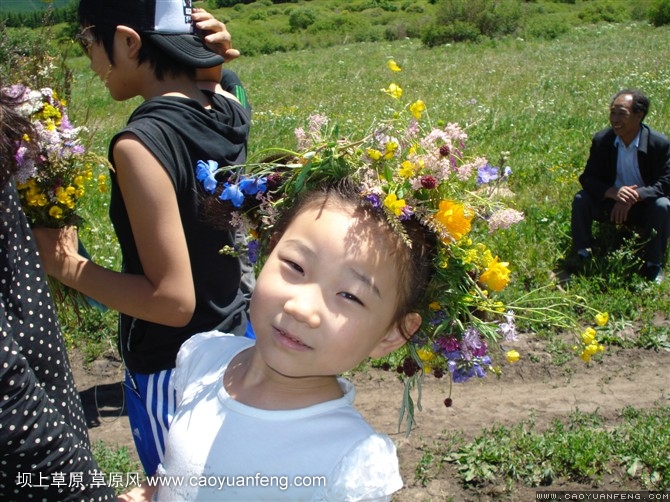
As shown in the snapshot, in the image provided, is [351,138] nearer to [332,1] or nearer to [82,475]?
[82,475]

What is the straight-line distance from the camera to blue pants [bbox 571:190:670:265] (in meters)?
5.81

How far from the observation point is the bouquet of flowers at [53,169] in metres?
2.12

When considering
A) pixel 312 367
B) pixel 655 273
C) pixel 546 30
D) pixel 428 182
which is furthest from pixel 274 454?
pixel 546 30

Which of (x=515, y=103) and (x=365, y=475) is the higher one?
(x=365, y=475)

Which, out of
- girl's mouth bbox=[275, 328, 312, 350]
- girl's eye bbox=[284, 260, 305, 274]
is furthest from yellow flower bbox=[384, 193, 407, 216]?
girl's mouth bbox=[275, 328, 312, 350]

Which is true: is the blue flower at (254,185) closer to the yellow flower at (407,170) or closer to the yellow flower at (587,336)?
the yellow flower at (407,170)

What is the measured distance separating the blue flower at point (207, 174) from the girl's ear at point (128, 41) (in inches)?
16.7

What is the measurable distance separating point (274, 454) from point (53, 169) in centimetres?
111

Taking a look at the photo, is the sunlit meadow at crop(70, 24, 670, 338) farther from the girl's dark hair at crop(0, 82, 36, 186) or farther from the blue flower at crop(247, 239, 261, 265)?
the girl's dark hair at crop(0, 82, 36, 186)

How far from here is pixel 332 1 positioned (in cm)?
6016

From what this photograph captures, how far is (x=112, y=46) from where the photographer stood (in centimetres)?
219

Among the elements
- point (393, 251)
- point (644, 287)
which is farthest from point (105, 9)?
point (644, 287)

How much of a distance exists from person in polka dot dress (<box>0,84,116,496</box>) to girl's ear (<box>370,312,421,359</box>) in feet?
2.27

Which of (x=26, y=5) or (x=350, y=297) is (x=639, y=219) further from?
(x=350, y=297)
